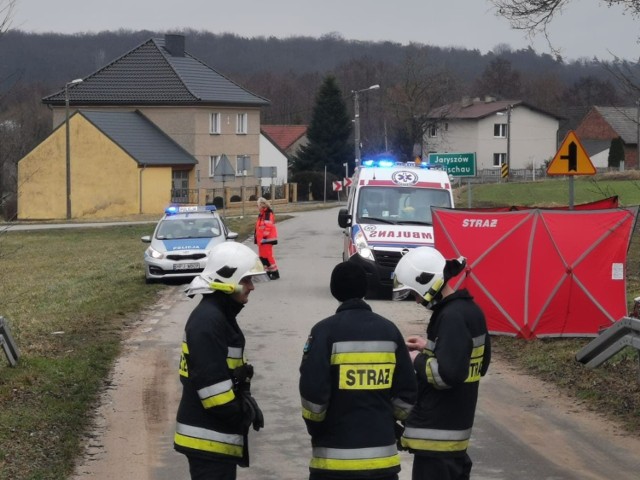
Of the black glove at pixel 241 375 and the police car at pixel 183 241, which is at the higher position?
the black glove at pixel 241 375

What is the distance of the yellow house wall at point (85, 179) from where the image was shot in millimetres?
65312

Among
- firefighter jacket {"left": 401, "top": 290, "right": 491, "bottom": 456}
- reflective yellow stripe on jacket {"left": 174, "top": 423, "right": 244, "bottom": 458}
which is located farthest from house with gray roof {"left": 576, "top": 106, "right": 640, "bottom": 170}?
reflective yellow stripe on jacket {"left": 174, "top": 423, "right": 244, "bottom": 458}

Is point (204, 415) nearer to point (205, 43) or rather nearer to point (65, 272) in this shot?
point (65, 272)

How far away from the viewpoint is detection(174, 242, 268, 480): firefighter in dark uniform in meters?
5.31

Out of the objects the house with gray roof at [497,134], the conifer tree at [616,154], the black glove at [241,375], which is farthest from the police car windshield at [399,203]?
the house with gray roof at [497,134]

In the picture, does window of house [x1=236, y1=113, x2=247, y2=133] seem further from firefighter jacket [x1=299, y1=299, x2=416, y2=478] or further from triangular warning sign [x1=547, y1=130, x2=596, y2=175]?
firefighter jacket [x1=299, y1=299, x2=416, y2=478]

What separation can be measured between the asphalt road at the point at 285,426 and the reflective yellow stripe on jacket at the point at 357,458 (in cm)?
298

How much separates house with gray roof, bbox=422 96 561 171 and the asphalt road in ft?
316

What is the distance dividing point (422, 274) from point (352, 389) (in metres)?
0.97

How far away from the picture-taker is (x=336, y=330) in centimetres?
524

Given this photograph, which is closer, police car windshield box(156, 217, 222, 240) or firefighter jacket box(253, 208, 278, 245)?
firefighter jacket box(253, 208, 278, 245)

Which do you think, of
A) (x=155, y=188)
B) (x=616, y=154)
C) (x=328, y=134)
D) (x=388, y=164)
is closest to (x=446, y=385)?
(x=388, y=164)

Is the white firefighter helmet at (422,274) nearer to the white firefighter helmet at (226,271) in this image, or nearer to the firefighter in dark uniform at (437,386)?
the firefighter in dark uniform at (437,386)

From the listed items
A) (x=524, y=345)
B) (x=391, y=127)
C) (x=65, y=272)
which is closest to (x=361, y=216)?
(x=524, y=345)
